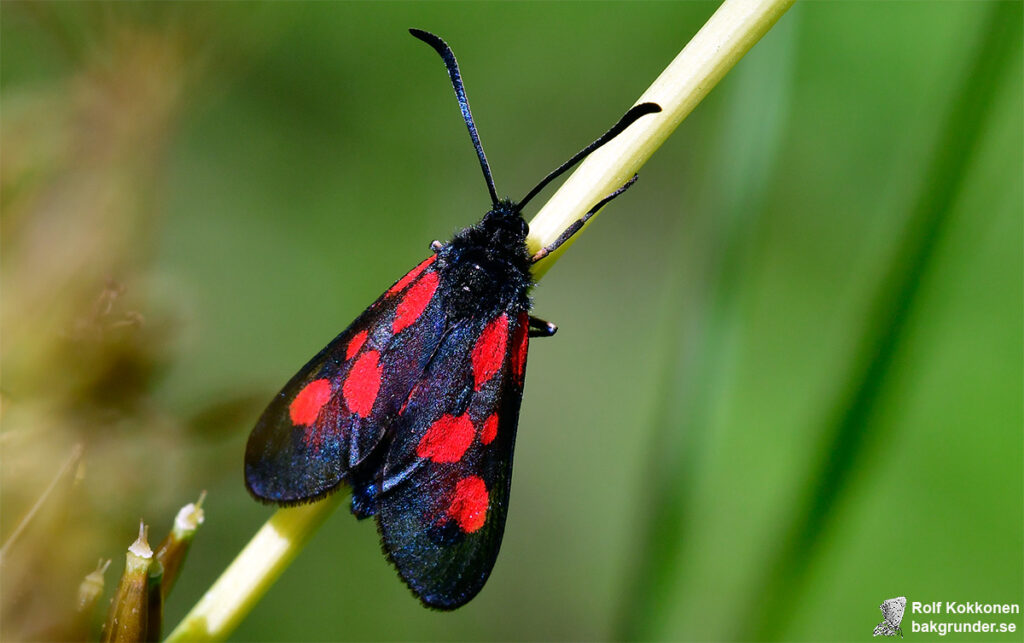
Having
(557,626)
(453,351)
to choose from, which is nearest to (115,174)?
(453,351)

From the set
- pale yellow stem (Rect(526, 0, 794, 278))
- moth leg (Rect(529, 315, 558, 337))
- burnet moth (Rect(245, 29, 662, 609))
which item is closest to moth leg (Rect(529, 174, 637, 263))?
pale yellow stem (Rect(526, 0, 794, 278))

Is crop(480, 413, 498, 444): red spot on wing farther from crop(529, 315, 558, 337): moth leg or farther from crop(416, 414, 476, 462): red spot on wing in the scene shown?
crop(529, 315, 558, 337): moth leg

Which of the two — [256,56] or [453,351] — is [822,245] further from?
[256,56]

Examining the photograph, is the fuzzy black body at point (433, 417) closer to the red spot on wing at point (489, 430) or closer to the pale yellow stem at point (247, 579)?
the red spot on wing at point (489, 430)

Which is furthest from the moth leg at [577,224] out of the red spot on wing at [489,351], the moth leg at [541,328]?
the moth leg at [541,328]

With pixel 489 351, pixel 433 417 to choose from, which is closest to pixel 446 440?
pixel 433 417

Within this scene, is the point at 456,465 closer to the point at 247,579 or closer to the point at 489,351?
the point at 489,351
